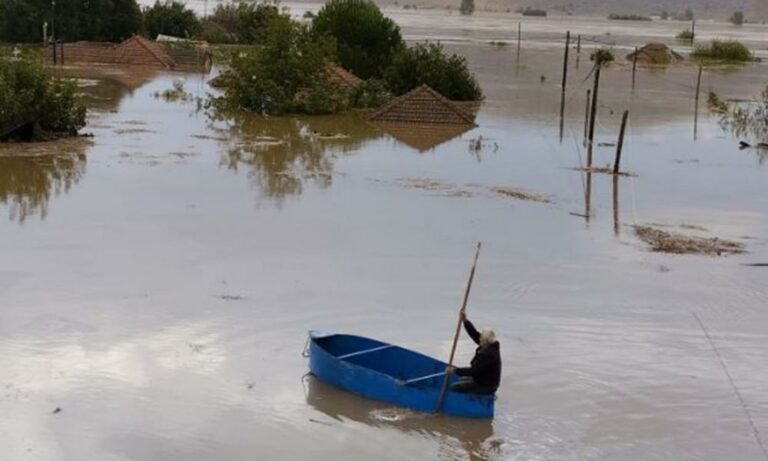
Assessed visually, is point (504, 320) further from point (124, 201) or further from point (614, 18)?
point (614, 18)

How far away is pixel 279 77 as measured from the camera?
102 feet

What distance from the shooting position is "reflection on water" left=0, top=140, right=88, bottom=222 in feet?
58.0

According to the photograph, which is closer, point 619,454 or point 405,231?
point 619,454

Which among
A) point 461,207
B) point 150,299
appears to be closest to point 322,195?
point 461,207

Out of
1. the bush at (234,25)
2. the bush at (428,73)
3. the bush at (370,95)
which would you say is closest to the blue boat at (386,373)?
the bush at (370,95)

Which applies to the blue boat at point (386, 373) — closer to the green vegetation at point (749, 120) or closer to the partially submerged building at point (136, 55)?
the green vegetation at point (749, 120)

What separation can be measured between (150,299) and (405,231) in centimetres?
522

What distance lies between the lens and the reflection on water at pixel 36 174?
17688 mm

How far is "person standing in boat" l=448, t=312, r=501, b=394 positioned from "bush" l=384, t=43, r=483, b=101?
982 inches

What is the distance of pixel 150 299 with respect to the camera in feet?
41.2

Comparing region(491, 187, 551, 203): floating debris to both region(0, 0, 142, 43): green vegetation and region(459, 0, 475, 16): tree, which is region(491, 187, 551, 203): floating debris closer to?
region(0, 0, 142, 43): green vegetation

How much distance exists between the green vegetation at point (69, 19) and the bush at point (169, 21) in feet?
14.0

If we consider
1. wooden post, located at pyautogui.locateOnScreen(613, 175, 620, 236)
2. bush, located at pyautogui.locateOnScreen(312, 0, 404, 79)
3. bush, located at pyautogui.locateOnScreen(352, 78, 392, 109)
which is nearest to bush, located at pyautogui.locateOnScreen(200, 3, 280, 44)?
bush, located at pyautogui.locateOnScreen(312, 0, 404, 79)

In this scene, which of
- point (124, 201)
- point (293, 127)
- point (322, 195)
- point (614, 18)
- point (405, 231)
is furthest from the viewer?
point (614, 18)
